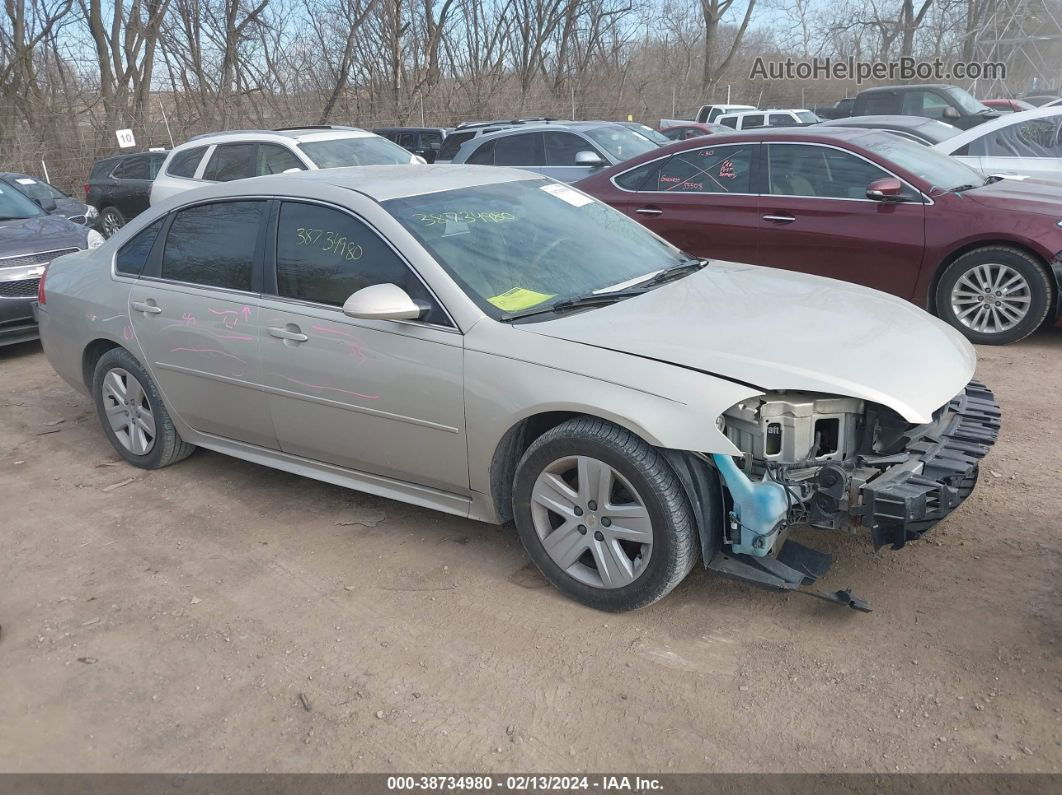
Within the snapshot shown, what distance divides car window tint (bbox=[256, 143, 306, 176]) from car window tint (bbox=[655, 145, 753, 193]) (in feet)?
13.6

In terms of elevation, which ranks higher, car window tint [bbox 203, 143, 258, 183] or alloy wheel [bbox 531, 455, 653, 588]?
car window tint [bbox 203, 143, 258, 183]

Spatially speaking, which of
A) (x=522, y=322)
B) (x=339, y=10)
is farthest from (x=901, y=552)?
(x=339, y=10)

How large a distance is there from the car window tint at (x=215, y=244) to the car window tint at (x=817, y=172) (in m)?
4.52

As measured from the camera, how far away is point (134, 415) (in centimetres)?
527

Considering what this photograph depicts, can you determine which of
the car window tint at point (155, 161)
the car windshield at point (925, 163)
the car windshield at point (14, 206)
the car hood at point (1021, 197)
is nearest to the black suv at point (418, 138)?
the car window tint at point (155, 161)

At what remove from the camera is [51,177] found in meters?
20.8

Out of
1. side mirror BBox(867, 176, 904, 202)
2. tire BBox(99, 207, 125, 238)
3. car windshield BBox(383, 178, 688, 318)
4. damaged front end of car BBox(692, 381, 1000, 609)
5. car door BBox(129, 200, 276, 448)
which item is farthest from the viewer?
tire BBox(99, 207, 125, 238)

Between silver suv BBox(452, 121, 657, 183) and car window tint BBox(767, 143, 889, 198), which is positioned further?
silver suv BBox(452, 121, 657, 183)

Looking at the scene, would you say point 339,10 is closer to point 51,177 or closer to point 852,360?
point 51,177

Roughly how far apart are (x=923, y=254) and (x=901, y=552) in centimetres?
366

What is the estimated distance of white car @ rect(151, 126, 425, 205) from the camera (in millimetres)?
9773

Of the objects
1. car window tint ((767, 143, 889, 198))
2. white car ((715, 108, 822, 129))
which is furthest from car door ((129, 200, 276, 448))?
white car ((715, 108, 822, 129))

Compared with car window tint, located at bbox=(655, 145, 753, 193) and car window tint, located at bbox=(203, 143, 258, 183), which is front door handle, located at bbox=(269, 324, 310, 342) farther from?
car window tint, located at bbox=(203, 143, 258, 183)

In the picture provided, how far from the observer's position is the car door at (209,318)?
4434mm
